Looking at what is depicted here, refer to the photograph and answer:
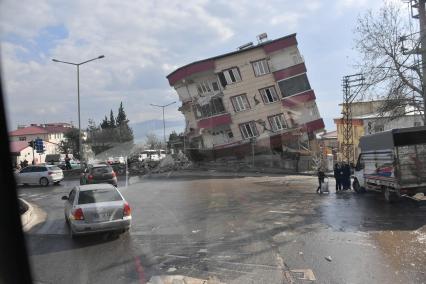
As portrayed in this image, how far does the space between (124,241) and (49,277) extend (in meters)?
3.46

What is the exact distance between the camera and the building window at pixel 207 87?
52553 mm

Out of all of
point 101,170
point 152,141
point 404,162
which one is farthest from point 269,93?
point 152,141

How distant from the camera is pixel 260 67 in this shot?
167ft

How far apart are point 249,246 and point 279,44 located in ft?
135

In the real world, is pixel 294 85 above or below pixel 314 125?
above

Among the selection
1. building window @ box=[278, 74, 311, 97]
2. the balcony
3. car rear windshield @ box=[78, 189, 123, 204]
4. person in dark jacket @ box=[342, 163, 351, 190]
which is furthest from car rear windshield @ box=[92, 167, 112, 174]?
building window @ box=[278, 74, 311, 97]

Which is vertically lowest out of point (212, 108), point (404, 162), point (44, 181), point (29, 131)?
point (44, 181)

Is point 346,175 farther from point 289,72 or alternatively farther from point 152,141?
point 152,141

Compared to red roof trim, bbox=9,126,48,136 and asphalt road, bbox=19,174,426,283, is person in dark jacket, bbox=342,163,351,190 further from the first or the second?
red roof trim, bbox=9,126,48,136

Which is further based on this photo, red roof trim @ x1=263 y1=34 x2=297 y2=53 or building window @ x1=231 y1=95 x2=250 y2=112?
building window @ x1=231 y1=95 x2=250 y2=112

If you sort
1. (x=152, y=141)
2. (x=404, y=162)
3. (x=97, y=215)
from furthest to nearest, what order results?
(x=152, y=141) < (x=404, y=162) < (x=97, y=215)

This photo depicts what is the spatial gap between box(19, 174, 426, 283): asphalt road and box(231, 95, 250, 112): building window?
3247 cm

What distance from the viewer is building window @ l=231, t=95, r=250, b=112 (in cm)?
5126

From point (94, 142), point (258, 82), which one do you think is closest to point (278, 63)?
point (258, 82)
